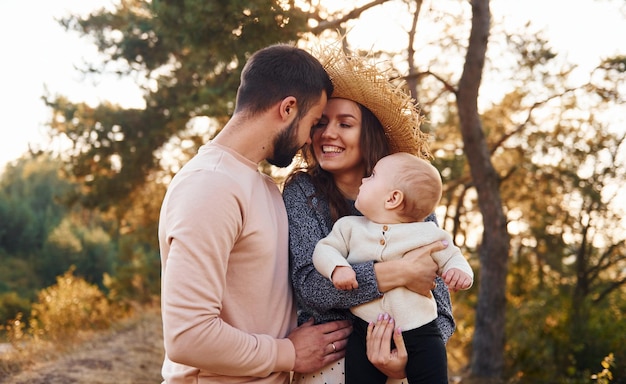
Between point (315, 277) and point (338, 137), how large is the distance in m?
0.79

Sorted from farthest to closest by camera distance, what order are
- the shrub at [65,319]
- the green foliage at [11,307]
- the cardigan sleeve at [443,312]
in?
the green foliage at [11,307]
the shrub at [65,319]
the cardigan sleeve at [443,312]

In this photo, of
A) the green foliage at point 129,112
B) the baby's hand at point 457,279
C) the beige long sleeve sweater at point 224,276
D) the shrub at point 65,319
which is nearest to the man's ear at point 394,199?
the baby's hand at point 457,279

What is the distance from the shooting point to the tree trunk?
920cm

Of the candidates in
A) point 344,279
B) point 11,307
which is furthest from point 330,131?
point 11,307

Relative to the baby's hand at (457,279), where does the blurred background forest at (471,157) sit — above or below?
above

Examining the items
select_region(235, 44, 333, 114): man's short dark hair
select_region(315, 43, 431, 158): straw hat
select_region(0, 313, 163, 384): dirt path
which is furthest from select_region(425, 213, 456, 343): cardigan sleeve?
select_region(0, 313, 163, 384): dirt path

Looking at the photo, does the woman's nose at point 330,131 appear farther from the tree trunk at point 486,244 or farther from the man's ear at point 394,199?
the tree trunk at point 486,244

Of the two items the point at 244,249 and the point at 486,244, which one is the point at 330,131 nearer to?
the point at 244,249

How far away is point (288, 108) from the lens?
2.36 m

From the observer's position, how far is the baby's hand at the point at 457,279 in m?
2.30

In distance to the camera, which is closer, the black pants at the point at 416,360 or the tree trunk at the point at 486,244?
the black pants at the point at 416,360

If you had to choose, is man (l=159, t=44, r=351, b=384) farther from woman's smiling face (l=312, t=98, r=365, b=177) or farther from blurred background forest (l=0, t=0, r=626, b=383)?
blurred background forest (l=0, t=0, r=626, b=383)

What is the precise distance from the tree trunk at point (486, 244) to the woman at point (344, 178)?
20.3 ft

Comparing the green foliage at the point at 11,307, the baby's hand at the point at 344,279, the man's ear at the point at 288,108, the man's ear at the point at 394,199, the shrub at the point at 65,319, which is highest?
the green foliage at the point at 11,307
